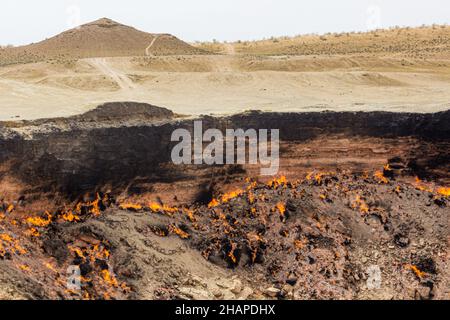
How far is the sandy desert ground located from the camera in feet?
75.7

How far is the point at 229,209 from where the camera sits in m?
17.5

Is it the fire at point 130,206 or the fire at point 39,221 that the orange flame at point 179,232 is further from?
the fire at point 39,221

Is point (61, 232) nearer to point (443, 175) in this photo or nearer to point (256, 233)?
point (256, 233)

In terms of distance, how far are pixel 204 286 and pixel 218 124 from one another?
629 centimetres

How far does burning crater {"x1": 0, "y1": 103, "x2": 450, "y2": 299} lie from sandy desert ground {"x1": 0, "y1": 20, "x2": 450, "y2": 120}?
159cm

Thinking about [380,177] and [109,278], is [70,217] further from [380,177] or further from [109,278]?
[380,177]

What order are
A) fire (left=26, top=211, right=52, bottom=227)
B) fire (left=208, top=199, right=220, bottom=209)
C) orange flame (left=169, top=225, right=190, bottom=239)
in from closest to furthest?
1. fire (left=26, top=211, right=52, bottom=227)
2. orange flame (left=169, top=225, right=190, bottom=239)
3. fire (left=208, top=199, right=220, bottom=209)

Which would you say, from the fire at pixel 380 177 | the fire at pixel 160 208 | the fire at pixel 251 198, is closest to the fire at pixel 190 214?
the fire at pixel 160 208

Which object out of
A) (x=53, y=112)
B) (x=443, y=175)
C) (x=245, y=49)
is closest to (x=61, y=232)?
(x=53, y=112)

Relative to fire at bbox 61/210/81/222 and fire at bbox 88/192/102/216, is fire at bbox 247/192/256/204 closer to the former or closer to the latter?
fire at bbox 88/192/102/216

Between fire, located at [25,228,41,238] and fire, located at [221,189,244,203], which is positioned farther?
fire, located at [221,189,244,203]

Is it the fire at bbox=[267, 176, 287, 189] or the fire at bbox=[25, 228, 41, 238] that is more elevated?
the fire at bbox=[267, 176, 287, 189]

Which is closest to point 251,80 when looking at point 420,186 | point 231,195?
point 231,195

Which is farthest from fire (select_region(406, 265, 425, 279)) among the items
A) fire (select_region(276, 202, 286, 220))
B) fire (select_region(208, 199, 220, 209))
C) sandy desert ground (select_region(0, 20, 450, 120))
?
sandy desert ground (select_region(0, 20, 450, 120))
